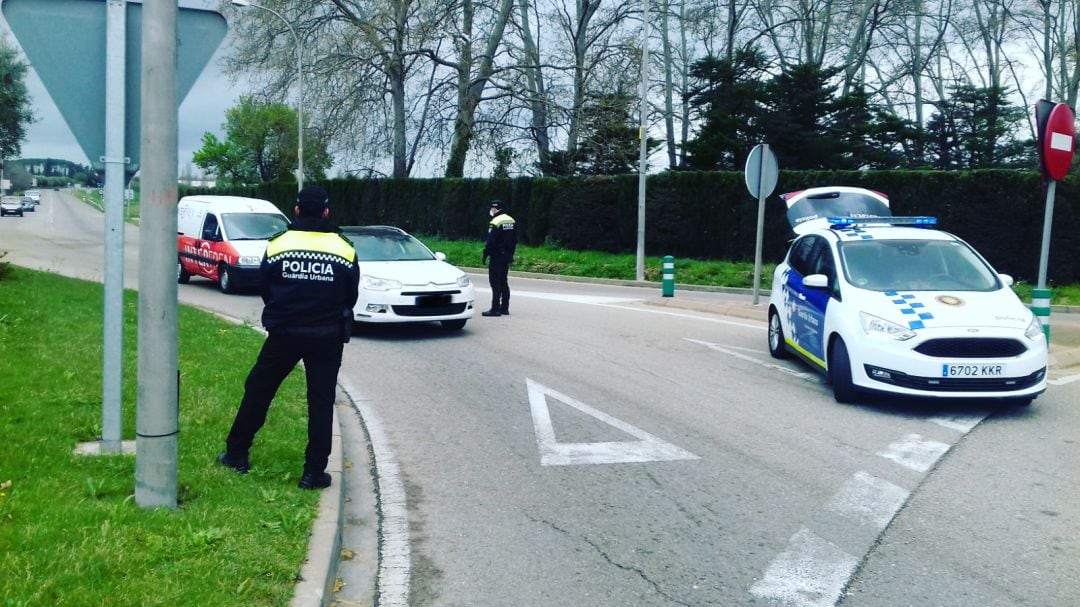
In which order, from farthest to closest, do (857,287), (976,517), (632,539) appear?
(857,287)
(976,517)
(632,539)

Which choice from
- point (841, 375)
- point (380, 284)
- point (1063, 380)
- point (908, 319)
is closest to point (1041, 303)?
point (1063, 380)

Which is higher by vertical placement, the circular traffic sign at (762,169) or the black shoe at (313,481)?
the circular traffic sign at (762,169)

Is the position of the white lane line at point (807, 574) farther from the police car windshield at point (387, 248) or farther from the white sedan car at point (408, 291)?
the police car windshield at point (387, 248)

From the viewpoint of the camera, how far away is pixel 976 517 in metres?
5.85

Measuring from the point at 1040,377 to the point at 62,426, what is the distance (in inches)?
303

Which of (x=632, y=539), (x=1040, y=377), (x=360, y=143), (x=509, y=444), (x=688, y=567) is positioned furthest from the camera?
(x=360, y=143)

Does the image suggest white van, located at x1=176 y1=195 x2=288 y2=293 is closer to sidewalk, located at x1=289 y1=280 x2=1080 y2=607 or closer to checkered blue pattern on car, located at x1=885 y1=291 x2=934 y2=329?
sidewalk, located at x1=289 y1=280 x2=1080 y2=607

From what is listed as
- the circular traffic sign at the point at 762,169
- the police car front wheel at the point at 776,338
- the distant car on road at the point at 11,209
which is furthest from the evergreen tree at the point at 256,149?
the police car front wheel at the point at 776,338

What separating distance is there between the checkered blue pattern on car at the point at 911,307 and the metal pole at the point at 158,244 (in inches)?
240

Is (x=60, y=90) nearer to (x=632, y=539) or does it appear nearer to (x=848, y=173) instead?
(x=632, y=539)

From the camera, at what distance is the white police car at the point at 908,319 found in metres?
8.48

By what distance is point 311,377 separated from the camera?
5.92m

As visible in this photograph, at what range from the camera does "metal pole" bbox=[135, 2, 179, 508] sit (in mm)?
5020

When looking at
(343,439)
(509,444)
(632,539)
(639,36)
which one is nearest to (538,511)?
(632,539)
